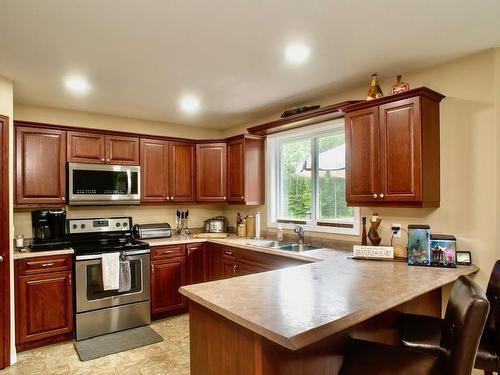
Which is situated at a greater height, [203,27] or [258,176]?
[203,27]

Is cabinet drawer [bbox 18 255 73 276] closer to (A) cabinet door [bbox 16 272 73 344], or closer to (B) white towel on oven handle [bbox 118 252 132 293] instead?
(A) cabinet door [bbox 16 272 73 344]

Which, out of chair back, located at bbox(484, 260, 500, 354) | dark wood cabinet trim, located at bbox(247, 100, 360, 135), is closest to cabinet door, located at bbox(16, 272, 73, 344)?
dark wood cabinet trim, located at bbox(247, 100, 360, 135)

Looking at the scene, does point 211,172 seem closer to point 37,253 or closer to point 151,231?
point 151,231

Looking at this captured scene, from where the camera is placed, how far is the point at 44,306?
3.13 meters

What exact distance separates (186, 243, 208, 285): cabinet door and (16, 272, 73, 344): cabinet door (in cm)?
133

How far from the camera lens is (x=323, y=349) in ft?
5.50

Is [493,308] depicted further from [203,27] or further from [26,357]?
[26,357]

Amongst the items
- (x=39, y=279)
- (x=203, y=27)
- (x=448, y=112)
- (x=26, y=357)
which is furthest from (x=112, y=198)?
(x=448, y=112)

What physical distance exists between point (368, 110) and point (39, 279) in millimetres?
3431

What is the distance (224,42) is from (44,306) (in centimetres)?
298

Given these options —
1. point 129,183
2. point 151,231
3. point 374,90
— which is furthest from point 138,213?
point 374,90

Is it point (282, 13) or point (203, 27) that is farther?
point (203, 27)

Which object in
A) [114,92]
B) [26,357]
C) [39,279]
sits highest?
[114,92]

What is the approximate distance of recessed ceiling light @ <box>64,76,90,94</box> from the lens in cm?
286
